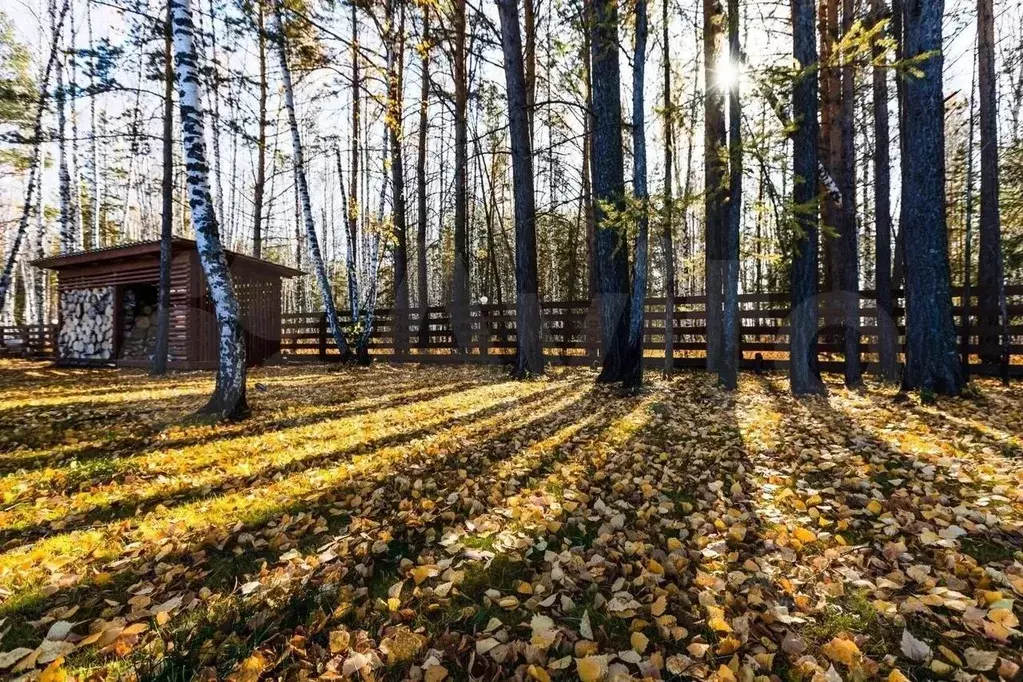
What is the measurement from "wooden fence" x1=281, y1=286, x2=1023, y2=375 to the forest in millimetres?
103

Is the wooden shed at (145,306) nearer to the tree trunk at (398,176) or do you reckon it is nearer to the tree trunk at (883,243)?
the tree trunk at (398,176)

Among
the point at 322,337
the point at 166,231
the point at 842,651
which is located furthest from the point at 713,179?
the point at 166,231

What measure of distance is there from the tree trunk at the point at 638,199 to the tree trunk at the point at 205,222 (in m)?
5.68

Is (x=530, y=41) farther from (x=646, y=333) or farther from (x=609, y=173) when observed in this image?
(x=646, y=333)

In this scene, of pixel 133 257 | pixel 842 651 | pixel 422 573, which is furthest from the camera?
pixel 133 257

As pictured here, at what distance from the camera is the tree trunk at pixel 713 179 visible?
8.33 m

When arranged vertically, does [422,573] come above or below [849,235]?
below

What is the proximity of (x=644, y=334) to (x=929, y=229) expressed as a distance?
5794 millimetres

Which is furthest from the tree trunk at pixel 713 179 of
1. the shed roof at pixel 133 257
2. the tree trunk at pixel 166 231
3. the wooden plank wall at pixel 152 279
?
the wooden plank wall at pixel 152 279

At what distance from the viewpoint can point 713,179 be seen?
885cm

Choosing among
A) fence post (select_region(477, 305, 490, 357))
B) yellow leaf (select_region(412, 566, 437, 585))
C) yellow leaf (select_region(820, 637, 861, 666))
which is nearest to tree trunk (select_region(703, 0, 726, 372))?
fence post (select_region(477, 305, 490, 357))

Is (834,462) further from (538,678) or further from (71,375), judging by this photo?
(71,375)

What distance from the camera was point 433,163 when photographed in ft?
71.0

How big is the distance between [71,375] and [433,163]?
15174 mm
